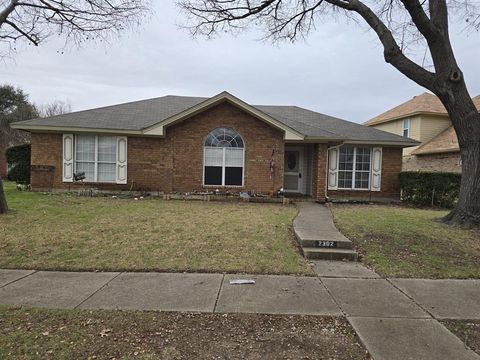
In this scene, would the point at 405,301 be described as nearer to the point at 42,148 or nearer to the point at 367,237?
the point at 367,237

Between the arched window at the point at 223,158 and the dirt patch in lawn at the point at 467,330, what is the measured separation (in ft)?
35.5

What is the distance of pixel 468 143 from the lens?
8930 millimetres

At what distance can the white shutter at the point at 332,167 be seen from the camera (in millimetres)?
15133

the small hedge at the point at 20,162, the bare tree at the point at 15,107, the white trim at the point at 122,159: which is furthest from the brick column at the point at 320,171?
the bare tree at the point at 15,107

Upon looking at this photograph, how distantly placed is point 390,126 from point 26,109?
124 ft

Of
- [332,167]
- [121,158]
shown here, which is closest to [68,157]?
[121,158]

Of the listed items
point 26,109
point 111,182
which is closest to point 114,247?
point 111,182

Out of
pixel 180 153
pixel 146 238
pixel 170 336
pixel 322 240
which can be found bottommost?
pixel 170 336

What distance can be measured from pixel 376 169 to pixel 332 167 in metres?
2.10

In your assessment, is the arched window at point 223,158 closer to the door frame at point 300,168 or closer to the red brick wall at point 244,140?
the red brick wall at point 244,140

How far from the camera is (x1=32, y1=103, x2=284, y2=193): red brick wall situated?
13.9 meters

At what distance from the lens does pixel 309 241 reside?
669 centimetres

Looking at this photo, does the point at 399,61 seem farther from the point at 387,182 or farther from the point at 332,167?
the point at 387,182

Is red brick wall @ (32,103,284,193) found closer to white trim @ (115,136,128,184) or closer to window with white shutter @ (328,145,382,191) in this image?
white trim @ (115,136,128,184)
